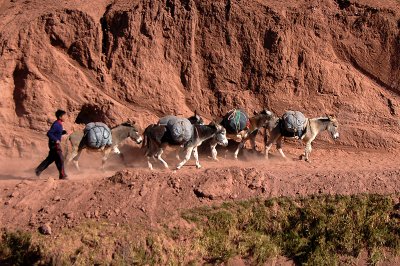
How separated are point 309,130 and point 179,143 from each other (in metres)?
3.91

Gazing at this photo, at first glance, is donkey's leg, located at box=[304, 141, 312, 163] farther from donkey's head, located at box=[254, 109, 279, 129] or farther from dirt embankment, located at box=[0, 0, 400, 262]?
donkey's head, located at box=[254, 109, 279, 129]

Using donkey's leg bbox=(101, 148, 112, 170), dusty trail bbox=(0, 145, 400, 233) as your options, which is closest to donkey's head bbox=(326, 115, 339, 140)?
dusty trail bbox=(0, 145, 400, 233)

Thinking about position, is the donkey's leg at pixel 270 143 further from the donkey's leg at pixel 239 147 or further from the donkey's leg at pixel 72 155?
the donkey's leg at pixel 72 155

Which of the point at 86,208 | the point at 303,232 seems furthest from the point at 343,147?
the point at 86,208

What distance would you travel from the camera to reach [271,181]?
13.1 m

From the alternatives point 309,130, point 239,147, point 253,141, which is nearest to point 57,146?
point 239,147

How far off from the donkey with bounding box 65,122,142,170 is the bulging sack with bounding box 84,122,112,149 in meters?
0.20

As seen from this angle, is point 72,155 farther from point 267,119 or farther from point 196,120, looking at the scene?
point 267,119

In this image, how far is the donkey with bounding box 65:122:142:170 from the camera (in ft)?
49.1

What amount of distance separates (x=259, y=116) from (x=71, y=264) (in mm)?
7877

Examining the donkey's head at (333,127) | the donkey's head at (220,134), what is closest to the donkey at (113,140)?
the donkey's head at (220,134)

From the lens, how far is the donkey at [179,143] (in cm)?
1488

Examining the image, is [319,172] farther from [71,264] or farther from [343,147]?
[71,264]

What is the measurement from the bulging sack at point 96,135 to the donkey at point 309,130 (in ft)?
15.2
